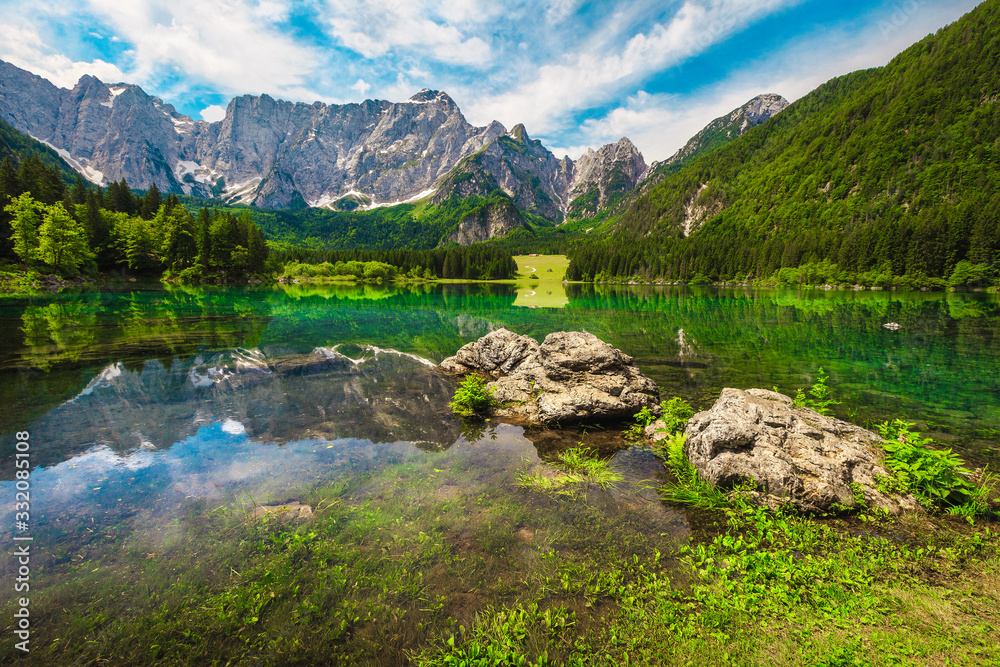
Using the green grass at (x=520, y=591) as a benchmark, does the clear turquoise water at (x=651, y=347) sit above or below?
above

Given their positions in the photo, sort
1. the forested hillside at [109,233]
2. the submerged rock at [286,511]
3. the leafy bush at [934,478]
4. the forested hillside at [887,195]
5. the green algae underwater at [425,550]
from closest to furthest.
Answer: the green algae underwater at [425,550] < the leafy bush at [934,478] < the submerged rock at [286,511] < the forested hillside at [109,233] < the forested hillside at [887,195]

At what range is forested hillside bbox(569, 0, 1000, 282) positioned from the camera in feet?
322

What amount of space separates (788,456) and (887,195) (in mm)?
210981

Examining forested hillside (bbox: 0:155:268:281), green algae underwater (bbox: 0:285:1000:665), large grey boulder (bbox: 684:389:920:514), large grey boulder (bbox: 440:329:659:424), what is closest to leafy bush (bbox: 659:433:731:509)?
large grey boulder (bbox: 684:389:920:514)

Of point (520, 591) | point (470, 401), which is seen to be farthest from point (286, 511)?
point (470, 401)

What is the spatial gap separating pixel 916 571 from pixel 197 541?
12228 mm

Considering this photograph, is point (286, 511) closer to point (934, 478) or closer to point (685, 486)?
point (685, 486)

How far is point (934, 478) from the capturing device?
7.65 metres

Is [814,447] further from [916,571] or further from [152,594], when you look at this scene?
[152,594]

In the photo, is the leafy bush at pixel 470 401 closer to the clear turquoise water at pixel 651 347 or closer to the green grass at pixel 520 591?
the clear turquoise water at pixel 651 347

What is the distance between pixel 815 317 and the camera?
1655 inches

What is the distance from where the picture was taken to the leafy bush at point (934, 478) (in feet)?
23.9

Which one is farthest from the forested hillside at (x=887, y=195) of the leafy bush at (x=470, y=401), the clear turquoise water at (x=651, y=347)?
the leafy bush at (x=470, y=401)

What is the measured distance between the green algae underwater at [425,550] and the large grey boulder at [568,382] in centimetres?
90
